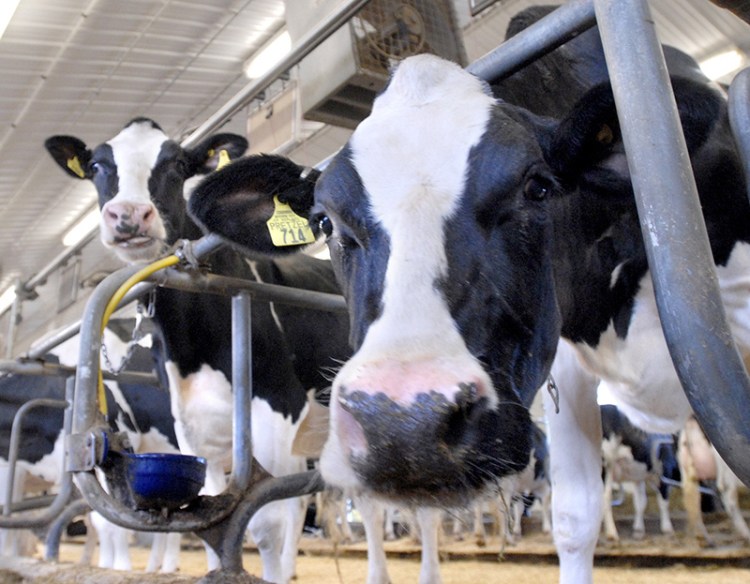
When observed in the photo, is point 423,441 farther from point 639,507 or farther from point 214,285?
point 639,507

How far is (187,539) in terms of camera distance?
1011cm

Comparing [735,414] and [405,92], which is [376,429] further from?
[405,92]

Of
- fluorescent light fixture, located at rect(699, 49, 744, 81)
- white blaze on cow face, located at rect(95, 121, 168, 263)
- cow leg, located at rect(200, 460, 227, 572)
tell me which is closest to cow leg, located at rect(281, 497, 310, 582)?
cow leg, located at rect(200, 460, 227, 572)

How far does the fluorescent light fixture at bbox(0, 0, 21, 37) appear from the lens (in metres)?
6.34

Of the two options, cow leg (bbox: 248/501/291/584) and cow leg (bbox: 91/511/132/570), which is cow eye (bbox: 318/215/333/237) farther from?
cow leg (bbox: 91/511/132/570)

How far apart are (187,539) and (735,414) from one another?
1033 centimetres

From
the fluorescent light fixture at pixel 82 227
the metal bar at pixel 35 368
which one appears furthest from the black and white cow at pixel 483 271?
the fluorescent light fixture at pixel 82 227

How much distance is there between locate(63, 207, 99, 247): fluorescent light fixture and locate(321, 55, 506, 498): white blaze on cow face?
11.9 meters

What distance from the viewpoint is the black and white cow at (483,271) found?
1.00m

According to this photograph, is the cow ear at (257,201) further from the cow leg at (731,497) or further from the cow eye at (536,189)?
the cow leg at (731,497)

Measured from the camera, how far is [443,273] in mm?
1184

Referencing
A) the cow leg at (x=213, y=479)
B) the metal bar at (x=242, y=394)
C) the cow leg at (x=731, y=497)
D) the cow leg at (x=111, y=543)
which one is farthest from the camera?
the cow leg at (x=731, y=497)

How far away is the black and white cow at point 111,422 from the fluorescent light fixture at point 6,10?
2.96 metres

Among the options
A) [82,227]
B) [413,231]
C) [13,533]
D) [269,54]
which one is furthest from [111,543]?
[82,227]
